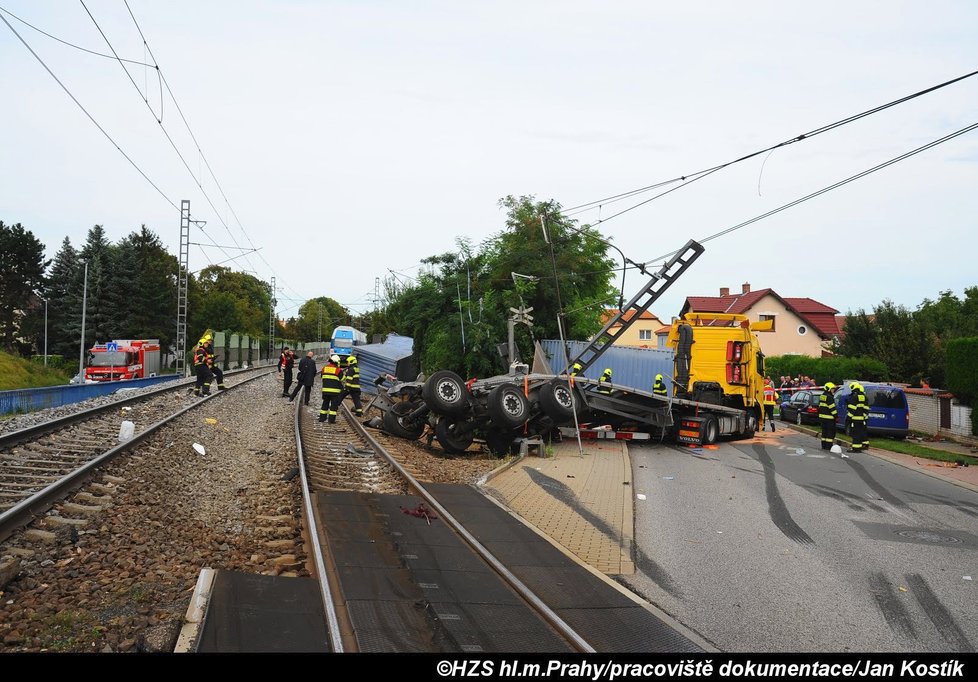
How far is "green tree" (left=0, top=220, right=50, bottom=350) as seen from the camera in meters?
66.8

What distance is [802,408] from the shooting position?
28.7 m

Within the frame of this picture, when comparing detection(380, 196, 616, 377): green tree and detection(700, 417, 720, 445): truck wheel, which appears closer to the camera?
detection(700, 417, 720, 445): truck wheel

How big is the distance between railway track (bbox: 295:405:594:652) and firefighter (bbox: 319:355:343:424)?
3255mm

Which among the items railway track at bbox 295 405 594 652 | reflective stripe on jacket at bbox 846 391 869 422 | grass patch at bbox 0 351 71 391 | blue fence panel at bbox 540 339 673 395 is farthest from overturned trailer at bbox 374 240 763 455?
Answer: grass patch at bbox 0 351 71 391

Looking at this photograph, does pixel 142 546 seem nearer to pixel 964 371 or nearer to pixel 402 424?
pixel 402 424

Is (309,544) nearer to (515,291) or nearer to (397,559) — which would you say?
(397,559)

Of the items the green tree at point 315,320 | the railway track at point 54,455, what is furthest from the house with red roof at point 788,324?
the green tree at point 315,320

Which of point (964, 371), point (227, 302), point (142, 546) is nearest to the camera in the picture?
point (142, 546)

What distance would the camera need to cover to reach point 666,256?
56.4 ft

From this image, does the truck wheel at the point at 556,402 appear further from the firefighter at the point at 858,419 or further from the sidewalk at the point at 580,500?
the firefighter at the point at 858,419

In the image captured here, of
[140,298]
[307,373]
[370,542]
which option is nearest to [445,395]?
[370,542]

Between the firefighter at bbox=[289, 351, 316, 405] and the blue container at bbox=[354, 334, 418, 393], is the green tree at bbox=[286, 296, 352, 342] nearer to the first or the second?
the blue container at bbox=[354, 334, 418, 393]

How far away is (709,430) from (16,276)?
70.0 metres

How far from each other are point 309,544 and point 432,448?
856 centimetres
